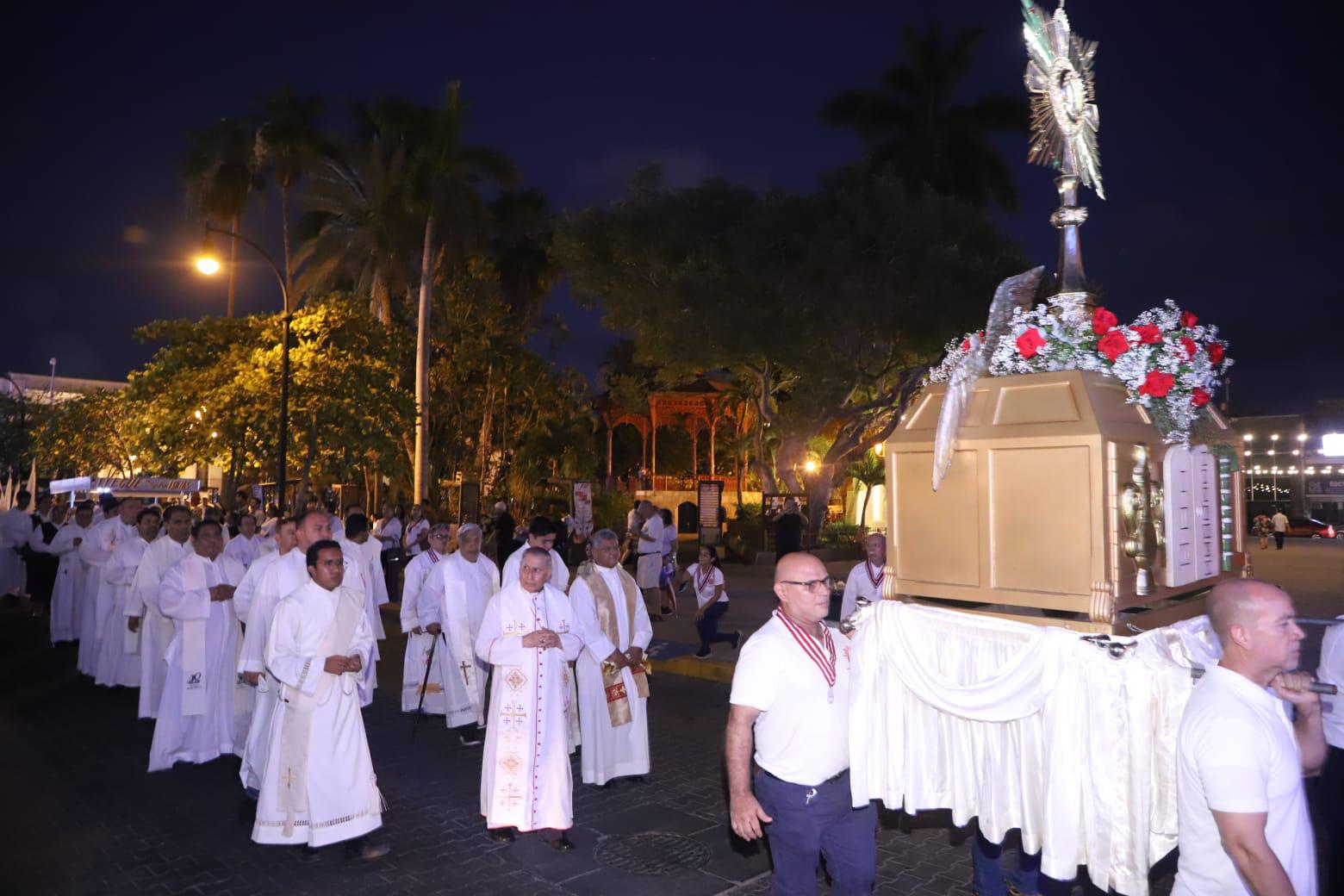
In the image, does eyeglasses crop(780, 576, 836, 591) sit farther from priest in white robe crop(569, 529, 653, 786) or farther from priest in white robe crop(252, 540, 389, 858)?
priest in white robe crop(569, 529, 653, 786)

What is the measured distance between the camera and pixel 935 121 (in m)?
29.2

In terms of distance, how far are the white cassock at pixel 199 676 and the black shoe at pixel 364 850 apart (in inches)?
99.6

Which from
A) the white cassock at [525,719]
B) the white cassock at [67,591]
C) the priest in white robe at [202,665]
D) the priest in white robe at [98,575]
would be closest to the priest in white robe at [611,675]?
the white cassock at [525,719]

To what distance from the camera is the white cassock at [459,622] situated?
8.07 m

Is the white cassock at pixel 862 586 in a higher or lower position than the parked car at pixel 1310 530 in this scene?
higher

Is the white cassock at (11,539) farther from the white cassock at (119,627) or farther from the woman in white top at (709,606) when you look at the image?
the woman in white top at (709,606)

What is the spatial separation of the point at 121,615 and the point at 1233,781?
10.8 m

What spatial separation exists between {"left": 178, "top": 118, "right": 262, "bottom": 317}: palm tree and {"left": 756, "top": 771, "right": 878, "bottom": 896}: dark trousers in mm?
31950

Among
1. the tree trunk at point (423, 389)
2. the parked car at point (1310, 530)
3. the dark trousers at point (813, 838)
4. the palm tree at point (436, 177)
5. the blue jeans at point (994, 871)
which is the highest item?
the palm tree at point (436, 177)

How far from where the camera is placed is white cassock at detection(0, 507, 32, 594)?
16.0 metres

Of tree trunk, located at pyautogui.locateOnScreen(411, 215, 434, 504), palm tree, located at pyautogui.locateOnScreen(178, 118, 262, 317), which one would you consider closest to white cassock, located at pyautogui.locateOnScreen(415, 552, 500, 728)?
tree trunk, located at pyautogui.locateOnScreen(411, 215, 434, 504)

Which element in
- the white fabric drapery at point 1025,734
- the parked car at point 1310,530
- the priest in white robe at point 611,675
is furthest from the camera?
the parked car at point 1310,530

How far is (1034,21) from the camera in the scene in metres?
4.90

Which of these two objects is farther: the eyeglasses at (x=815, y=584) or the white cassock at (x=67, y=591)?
the white cassock at (x=67, y=591)
